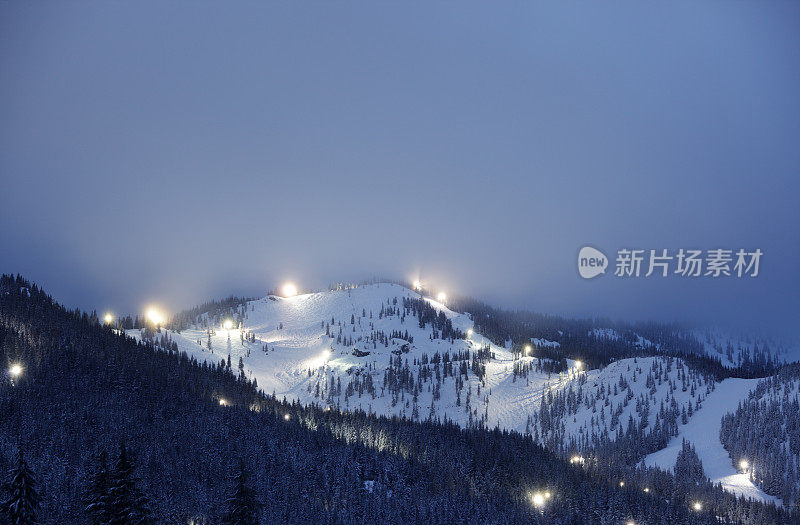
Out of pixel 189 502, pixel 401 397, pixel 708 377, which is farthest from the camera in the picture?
pixel 401 397

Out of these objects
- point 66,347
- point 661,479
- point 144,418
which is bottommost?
point 661,479

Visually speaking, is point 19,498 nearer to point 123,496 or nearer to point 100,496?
point 100,496

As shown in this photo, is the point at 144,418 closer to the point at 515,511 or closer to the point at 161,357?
the point at 161,357

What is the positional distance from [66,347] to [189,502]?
6690 cm

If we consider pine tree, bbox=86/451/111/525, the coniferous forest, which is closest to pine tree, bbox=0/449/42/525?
pine tree, bbox=86/451/111/525

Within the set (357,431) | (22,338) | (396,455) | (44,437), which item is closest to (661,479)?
(396,455)

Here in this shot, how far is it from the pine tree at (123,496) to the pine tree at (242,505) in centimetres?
840

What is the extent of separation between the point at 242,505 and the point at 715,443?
133m

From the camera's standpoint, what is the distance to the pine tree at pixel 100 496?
4978 centimetres

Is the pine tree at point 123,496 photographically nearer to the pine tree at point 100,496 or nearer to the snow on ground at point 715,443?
the pine tree at point 100,496

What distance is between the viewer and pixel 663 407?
160375 millimetres

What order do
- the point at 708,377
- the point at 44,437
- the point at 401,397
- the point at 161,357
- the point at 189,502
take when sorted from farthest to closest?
1. the point at 401,397
2. the point at 708,377
3. the point at 161,357
4. the point at 44,437
5. the point at 189,502

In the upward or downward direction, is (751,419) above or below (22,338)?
below

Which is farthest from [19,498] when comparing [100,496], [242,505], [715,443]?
[715,443]
